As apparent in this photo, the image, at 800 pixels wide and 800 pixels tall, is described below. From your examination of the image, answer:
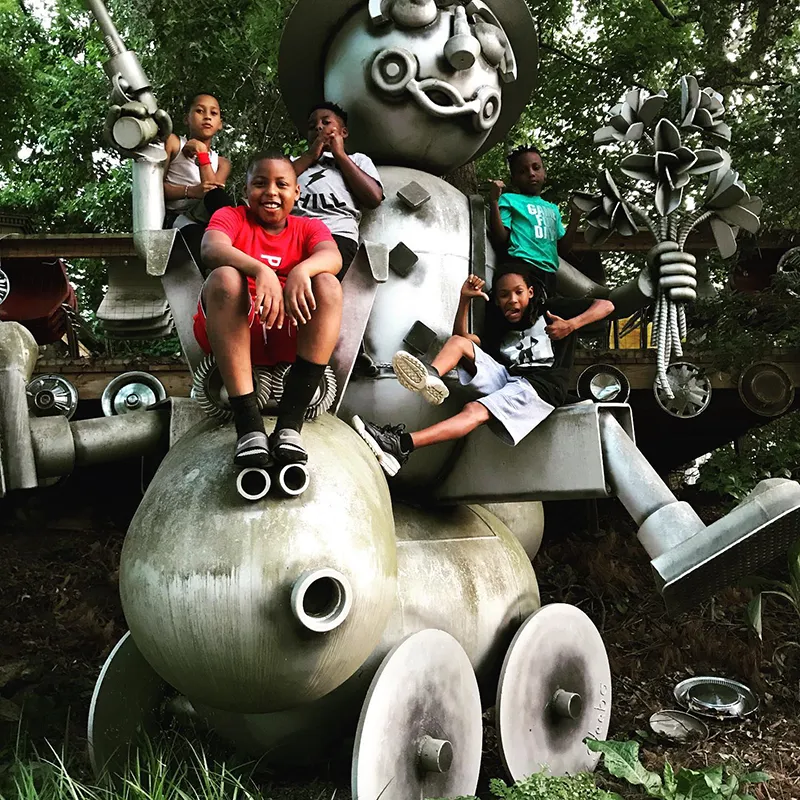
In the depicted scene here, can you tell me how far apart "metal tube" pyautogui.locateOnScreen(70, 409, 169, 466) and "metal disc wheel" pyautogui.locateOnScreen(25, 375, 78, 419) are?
2.21 m

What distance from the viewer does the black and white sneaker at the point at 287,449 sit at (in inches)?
104

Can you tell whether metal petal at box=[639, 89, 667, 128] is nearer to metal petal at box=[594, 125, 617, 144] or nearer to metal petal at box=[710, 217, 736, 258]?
metal petal at box=[594, 125, 617, 144]

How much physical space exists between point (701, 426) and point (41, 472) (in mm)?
4818

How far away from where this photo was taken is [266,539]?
261cm

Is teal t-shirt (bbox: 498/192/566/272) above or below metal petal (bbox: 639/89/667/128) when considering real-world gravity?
below

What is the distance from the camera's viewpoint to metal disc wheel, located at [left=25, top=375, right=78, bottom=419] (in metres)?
5.56

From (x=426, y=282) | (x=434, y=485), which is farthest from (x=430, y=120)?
(x=434, y=485)

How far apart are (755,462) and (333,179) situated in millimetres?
3732

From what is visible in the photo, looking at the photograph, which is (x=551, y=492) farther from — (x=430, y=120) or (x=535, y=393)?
(x=430, y=120)

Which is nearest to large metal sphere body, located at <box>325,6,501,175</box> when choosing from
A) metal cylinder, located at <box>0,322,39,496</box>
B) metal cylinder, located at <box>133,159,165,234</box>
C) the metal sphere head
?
the metal sphere head

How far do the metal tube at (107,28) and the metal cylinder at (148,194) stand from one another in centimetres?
42

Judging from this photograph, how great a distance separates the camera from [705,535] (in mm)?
3168

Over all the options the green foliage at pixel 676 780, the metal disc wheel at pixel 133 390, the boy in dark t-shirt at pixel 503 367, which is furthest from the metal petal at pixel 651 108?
the metal disc wheel at pixel 133 390

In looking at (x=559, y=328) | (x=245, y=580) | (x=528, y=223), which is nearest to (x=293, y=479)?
(x=245, y=580)
